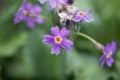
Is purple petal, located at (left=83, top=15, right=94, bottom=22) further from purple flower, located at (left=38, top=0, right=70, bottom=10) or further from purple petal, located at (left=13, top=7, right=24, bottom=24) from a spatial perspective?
purple petal, located at (left=13, top=7, right=24, bottom=24)

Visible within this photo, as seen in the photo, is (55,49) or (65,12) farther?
(65,12)

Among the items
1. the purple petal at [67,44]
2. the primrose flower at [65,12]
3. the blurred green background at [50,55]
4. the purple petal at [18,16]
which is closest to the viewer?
the purple petal at [67,44]

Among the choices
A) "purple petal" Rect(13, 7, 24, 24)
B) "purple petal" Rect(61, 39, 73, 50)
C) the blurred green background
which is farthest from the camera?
the blurred green background

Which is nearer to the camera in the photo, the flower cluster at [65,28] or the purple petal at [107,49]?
the flower cluster at [65,28]

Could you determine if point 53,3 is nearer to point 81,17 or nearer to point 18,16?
point 81,17

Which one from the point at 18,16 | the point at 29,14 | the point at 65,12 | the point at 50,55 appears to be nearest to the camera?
the point at 65,12

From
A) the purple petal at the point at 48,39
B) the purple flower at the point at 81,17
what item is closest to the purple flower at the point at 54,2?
the purple flower at the point at 81,17

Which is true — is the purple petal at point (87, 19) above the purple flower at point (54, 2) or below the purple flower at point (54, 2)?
below

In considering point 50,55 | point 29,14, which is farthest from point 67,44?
point 50,55

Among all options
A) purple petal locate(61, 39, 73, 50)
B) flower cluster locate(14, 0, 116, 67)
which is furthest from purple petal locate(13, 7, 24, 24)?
purple petal locate(61, 39, 73, 50)

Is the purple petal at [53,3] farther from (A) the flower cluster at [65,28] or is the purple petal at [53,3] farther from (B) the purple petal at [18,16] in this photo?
(B) the purple petal at [18,16]
